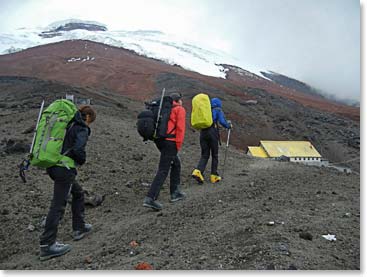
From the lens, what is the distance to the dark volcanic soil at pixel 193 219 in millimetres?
3072

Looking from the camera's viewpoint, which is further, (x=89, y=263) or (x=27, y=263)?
(x=27, y=263)

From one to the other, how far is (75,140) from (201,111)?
A: 2.37 meters

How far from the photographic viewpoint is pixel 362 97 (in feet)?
10.0

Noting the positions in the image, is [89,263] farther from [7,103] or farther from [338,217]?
[7,103]

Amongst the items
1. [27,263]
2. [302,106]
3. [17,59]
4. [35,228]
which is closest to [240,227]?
[27,263]

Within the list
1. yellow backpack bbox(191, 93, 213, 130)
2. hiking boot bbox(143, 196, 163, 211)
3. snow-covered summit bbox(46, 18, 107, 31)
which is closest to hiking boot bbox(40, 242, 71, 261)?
hiking boot bbox(143, 196, 163, 211)

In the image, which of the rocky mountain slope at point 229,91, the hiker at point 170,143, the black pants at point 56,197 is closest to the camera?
the black pants at point 56,197

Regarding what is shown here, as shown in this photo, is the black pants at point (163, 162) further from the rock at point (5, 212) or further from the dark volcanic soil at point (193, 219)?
the rock at point (5, 212)

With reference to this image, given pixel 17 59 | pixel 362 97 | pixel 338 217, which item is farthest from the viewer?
pixel 17 59

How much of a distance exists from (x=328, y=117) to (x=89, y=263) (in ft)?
62.5

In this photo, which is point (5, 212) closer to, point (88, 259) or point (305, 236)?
point (88, 259)

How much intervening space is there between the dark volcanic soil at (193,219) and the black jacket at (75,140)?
0.80 m

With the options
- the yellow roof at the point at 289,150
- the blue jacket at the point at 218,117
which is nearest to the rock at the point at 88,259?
the blue jacket at the point at 218,117

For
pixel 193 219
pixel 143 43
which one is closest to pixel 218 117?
pixel 193 219
